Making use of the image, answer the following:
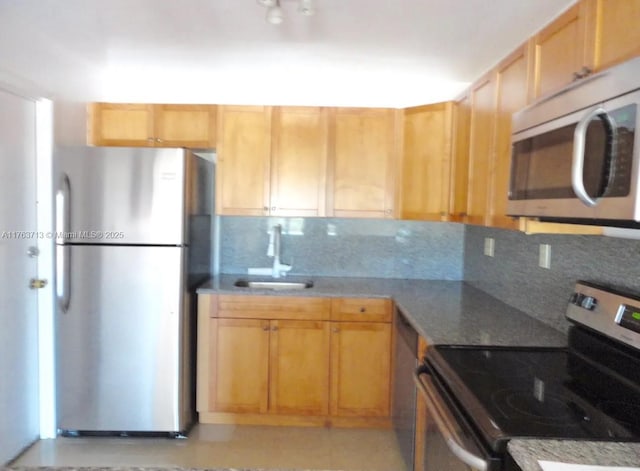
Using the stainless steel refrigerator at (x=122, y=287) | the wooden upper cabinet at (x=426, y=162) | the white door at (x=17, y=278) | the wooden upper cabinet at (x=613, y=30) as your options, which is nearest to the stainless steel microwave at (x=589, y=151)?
the wooden upper cabinet at (x=613, y=30)

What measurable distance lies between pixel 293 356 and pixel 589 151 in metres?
2.03

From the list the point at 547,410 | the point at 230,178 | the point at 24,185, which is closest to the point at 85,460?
the point at 24,185

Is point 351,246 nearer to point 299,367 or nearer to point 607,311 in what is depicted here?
point 299,367

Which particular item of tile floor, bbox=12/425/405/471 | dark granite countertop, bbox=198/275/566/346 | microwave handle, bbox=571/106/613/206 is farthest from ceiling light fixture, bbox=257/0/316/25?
tile floor, bbox=12/425/405/471

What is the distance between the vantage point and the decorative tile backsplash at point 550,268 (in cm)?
151

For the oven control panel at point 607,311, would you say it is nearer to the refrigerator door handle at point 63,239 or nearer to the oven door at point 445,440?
the oven door at point 445,440

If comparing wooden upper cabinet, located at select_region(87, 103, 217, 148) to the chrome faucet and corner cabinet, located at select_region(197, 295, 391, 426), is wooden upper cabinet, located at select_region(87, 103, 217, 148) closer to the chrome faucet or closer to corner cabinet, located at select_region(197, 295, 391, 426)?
the chrome faucet

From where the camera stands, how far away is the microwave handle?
3.32 ft

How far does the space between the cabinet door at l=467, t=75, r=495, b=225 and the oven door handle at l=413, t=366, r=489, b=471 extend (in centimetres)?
91

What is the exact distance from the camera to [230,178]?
9.31 ft

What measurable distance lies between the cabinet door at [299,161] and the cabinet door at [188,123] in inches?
17.4

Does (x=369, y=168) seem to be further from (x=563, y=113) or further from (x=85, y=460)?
(x=85, y=460)

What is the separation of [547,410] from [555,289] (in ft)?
2.95

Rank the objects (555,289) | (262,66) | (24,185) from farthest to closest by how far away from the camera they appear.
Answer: (262,66)
(24,185)
(555,289)
